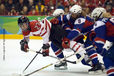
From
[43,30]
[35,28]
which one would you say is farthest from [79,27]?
[35,28]

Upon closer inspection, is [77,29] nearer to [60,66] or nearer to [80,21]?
[80,21]

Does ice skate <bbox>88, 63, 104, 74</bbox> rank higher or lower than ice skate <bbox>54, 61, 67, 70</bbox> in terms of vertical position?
lower

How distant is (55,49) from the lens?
4.59 m

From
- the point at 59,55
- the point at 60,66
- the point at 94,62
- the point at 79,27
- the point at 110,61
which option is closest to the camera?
the point at 110,61

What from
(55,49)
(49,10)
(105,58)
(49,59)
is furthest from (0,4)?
(105,58)

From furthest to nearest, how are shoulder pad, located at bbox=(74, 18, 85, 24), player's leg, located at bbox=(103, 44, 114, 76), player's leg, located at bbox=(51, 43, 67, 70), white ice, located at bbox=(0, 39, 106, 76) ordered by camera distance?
player's leg, located at bbox=(51, 43, 67, 70) < white ice, located at bbox=(0, 39, 106, 76) < shoulder pad, located at bbox=(74, 18, 85, 24) < player's leg, located at bbox=(103, 44, 114, 76)

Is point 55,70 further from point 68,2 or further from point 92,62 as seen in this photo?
point 68,2

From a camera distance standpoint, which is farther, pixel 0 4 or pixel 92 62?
pixel 0 4

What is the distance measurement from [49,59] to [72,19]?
1.46 metres

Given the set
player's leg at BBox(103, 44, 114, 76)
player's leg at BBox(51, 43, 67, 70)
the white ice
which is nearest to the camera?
player's leg at BBox(103, 44, 114, 76)

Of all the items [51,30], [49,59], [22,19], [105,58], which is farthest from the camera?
[49,59]

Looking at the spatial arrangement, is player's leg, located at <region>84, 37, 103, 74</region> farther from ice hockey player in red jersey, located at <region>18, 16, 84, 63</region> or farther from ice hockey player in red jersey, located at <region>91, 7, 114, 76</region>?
ice hockey player in red jersey, located at <region>91, 7, 114, 76</region>

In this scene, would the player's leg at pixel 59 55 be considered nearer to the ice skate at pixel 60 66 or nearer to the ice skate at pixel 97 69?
the ice skate at pixel 60 66

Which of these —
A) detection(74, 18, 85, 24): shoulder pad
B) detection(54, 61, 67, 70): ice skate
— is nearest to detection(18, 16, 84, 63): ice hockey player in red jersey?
detection(74, 18, 85, 24): shoulder pad
